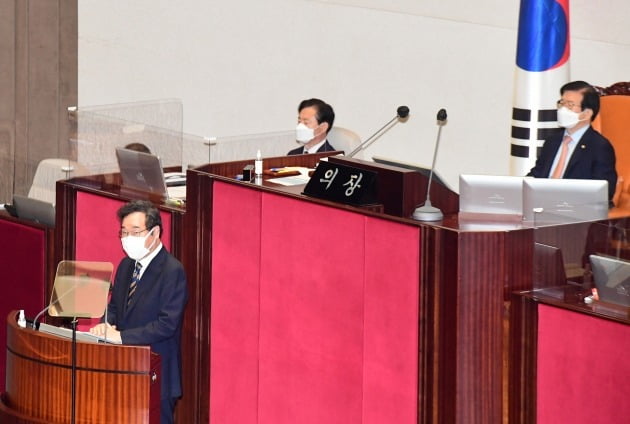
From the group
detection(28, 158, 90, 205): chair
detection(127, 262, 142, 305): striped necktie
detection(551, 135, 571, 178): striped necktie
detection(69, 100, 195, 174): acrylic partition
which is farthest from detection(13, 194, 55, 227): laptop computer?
detection(551, 135, 571, 178): striped necktie

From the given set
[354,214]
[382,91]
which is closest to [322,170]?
[354,214]

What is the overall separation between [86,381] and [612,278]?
1.93 m

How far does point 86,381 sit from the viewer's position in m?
4.89

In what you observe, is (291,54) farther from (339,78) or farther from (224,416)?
(224,416)

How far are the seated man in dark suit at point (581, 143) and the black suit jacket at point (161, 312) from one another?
206cm

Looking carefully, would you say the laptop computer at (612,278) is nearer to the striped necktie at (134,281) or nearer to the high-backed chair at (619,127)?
the striped necktie at (134,281)

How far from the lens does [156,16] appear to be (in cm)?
987

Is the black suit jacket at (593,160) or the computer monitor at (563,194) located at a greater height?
the black suit jacket at (593,160)

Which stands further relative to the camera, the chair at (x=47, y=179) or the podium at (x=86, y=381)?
the chair at (x=47, y=179)

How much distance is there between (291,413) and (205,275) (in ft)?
2.36

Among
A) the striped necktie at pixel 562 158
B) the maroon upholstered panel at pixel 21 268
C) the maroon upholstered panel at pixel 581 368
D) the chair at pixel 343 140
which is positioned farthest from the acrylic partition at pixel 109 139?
the maroon upholstered panel at pixel 581 368

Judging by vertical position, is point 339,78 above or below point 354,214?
above

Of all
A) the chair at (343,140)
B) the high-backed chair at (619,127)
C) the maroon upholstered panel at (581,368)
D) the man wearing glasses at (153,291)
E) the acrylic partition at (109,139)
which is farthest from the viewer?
the chair at (343,140)

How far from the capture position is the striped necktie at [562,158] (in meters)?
6.27
